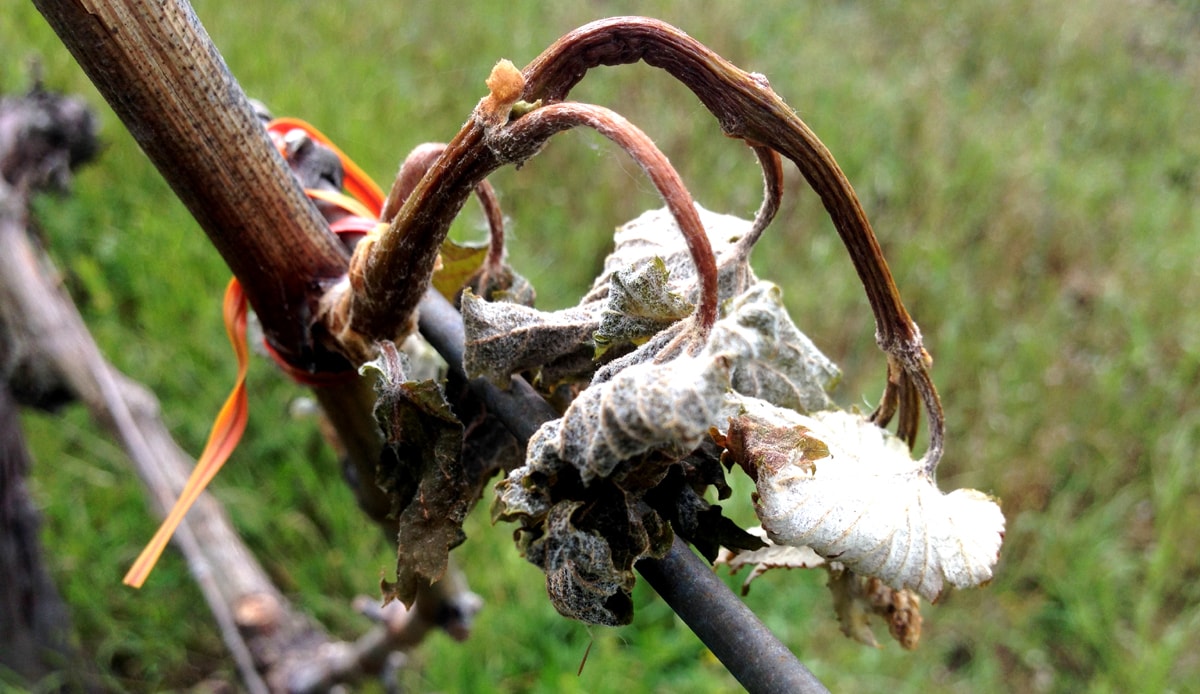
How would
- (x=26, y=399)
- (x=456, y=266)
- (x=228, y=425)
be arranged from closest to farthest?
(x=456, y=266) < (x=228, y=425) < (x=26, y=399)

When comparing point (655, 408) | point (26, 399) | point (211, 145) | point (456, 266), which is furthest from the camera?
point (26, 399)

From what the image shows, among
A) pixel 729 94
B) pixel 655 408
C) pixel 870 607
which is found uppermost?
pixel 729 94

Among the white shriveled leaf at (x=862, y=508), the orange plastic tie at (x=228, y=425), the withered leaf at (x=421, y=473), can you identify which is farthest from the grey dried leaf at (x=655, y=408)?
A: the orange plastic tie at (x=228, y=425)

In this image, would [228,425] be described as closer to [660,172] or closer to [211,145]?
[211,145]

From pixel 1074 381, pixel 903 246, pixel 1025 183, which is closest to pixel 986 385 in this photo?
pixel 1074 381

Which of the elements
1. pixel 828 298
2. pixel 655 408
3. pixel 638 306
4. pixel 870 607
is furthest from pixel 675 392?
pixel 828 298
